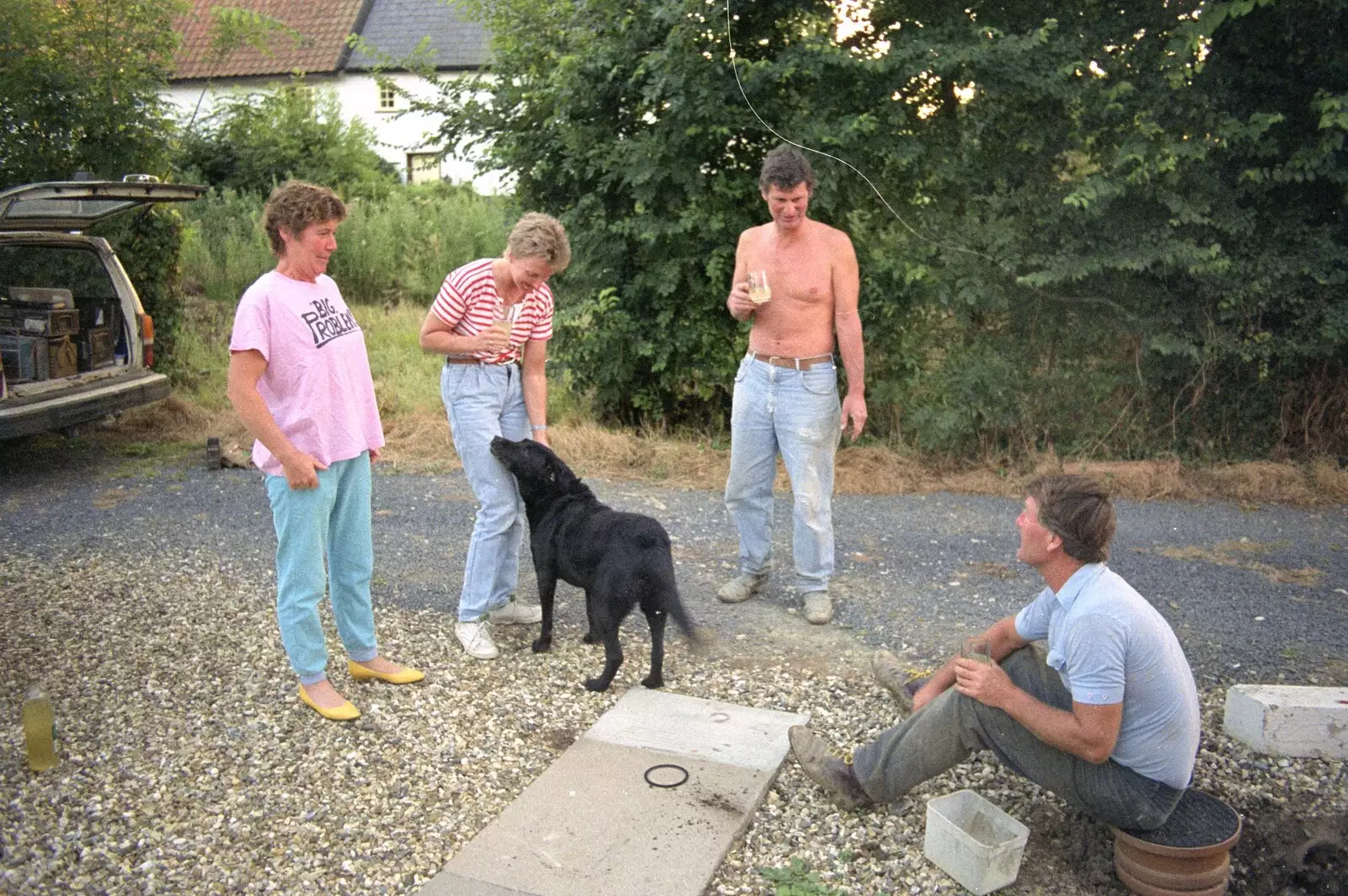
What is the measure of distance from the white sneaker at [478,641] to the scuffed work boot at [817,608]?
1408 mm

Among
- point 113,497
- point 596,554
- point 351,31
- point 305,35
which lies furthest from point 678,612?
point 305,35

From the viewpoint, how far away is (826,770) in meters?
3.47

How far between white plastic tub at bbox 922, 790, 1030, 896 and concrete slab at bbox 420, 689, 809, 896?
58cm

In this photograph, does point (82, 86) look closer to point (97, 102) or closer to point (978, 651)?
point (97, 102)

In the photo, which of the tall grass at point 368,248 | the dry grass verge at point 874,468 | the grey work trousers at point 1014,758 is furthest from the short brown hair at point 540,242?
the tall grass at point 368,248

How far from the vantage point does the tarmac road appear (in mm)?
4918

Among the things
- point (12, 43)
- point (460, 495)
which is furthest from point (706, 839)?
point (12, 43)

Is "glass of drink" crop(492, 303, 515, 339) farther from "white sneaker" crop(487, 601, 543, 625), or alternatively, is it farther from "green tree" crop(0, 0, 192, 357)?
"green tree" crop(0, 0, 192, 357)

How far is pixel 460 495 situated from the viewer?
24.1ft

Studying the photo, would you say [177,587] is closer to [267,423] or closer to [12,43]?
[267,423]

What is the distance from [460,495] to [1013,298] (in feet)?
13.2

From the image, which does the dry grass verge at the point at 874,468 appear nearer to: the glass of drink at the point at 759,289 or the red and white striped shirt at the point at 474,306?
the glass of drink at the point at 759,289

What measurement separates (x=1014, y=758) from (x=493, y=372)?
2.48 meters

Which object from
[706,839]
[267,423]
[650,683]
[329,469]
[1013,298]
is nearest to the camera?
[706,839]
